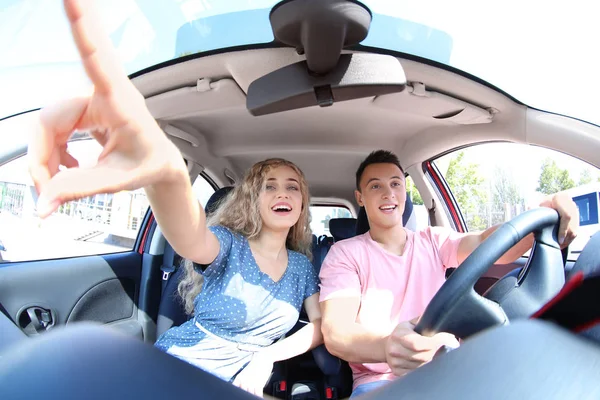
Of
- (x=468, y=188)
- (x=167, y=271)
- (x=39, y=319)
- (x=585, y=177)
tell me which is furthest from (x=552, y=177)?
(x=39, y=319)

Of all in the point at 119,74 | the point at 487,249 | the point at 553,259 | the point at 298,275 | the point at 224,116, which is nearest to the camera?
the point at 119,74

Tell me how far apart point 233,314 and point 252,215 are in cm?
46

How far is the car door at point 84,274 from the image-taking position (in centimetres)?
195

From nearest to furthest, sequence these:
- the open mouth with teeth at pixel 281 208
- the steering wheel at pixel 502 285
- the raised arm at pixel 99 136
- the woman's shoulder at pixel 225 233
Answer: the raised arm at pixel 99 136 < the steering wheel at pixel 502 285 < the woman's shoulder at pixel 225 233 < the open mouth with teeth at pixel 281 208

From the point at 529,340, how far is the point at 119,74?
0.65 m

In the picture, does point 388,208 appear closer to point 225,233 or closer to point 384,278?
point 384,278

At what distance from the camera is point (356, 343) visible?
1328 mm

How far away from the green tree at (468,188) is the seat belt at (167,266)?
77.5 inches

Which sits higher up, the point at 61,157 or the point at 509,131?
the point at 509,131

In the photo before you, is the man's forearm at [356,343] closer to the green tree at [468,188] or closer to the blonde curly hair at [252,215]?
the blonde curly hair at [252,215]

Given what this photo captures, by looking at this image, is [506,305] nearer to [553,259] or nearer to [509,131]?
[553,259]

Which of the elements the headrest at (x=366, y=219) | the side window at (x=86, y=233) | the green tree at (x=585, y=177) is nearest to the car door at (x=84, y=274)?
the side window at (x=86, y=233)

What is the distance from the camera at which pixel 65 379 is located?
17.0 inches

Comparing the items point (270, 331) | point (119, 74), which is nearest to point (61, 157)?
point (119, 74)
